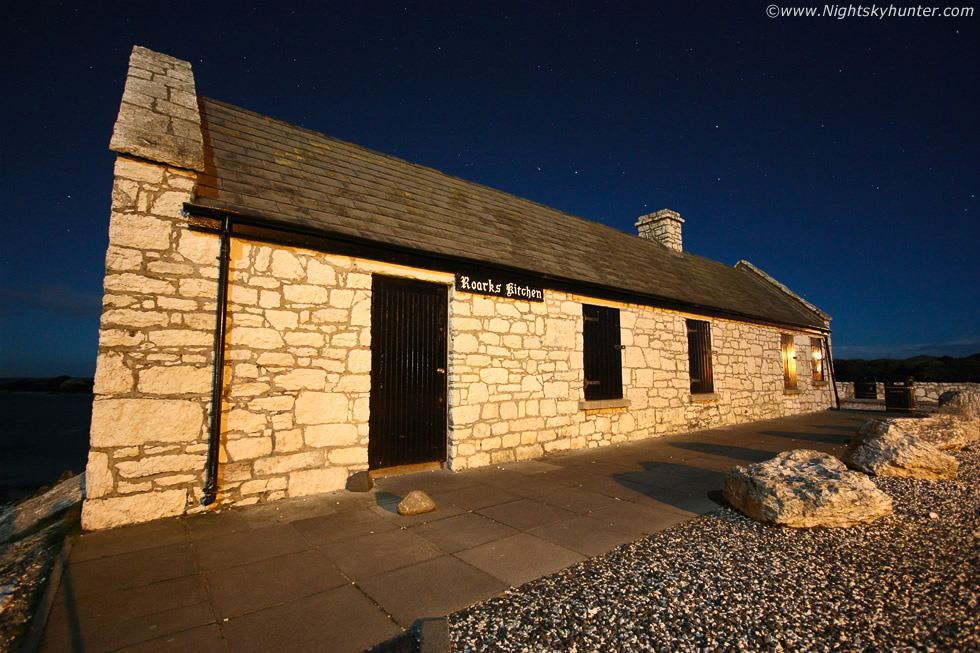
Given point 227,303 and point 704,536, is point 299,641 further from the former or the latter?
point 227,303

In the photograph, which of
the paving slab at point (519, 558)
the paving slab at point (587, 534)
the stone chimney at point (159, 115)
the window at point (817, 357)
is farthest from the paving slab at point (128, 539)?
the window at point (817, 357)

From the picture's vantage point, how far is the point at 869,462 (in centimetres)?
577

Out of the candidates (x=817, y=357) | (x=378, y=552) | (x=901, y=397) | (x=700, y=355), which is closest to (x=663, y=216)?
(x=700, y=355)

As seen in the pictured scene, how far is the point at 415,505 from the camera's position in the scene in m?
4.54

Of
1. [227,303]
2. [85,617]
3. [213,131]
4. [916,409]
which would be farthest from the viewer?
[916,409]

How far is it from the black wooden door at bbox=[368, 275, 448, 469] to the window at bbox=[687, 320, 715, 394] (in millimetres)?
7206

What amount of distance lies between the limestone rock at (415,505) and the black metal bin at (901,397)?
17746 millimetres

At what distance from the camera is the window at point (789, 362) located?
14491 millimetres

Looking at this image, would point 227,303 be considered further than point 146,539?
Yes

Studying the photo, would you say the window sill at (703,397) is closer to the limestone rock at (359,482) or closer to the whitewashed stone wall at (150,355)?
the limestone rock at (359,482)

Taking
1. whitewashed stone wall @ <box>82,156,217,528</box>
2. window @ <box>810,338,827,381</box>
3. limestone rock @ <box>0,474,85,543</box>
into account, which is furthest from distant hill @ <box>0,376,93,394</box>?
window @ <box>810,338,827,381</box>

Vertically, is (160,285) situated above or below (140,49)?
below

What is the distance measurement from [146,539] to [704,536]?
16.5 feet

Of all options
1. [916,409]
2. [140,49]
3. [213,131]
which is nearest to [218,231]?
[213,131]
